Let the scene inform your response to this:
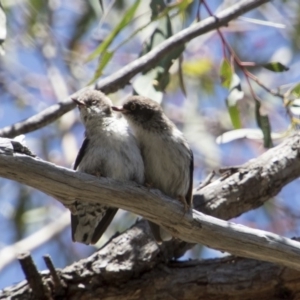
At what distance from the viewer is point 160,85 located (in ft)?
14.4

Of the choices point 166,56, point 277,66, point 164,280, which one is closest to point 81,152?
point 164,280

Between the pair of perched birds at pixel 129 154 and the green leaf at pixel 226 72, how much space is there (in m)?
0.60

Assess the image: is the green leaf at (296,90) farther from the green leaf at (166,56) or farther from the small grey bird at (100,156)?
the small grey bird at (100,156)

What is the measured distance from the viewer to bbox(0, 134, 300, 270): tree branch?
9.23ft

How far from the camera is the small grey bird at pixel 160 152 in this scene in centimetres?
365

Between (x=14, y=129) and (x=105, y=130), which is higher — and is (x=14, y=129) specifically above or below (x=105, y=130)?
above

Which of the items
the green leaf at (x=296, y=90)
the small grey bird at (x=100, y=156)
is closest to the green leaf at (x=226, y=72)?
the green leaf at (x=296, y=90)

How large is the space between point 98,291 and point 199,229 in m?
0.79

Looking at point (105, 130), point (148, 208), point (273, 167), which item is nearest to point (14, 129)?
point (105, 130)

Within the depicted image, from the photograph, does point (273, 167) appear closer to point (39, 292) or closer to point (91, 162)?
point (91, 162)

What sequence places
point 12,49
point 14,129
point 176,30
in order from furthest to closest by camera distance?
point 12,49 → point 176,30 → point 14,129

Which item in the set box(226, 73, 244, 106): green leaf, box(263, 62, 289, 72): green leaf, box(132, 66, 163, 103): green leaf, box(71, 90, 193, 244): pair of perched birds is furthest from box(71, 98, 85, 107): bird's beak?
box(263, 62, 289, 72): green leaf

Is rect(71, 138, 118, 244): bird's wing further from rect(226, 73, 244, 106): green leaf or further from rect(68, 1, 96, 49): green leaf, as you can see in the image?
rect(68, 1, 96, 49): green leaf

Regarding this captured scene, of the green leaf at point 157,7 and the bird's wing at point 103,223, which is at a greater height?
the green leaf at point 157,7
